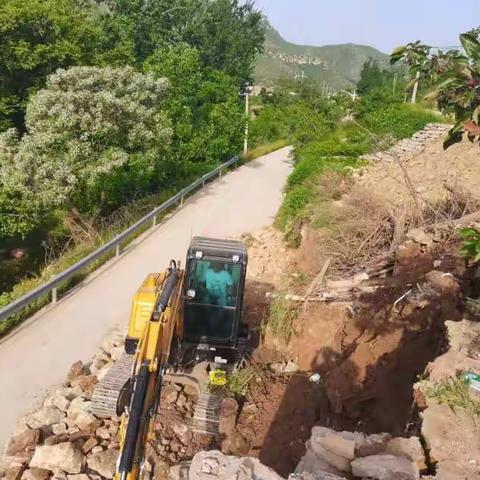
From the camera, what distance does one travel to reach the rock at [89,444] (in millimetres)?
6795

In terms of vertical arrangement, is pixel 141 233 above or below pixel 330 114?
below

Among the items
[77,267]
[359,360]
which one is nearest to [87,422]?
[359,360]

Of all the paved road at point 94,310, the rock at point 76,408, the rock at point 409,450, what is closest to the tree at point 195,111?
the paved road at point 94,310

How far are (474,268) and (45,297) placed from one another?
30.1ft

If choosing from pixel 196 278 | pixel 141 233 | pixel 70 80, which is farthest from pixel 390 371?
pixel 70 80

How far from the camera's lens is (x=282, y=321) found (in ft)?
33.0

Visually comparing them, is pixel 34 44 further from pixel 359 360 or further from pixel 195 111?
pixel 359 360

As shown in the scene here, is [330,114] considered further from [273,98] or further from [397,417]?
[397,417]

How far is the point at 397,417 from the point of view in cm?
753

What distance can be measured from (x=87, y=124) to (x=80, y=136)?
0.47 meters

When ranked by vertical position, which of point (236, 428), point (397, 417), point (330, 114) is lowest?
point (236, 428)

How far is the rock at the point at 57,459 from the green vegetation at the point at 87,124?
21.2 ft

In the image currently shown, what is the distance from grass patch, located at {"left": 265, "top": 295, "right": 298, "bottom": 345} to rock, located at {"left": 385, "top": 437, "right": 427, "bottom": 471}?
4917mm

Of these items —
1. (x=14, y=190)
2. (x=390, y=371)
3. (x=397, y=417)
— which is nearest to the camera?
(x=397, y=417)
